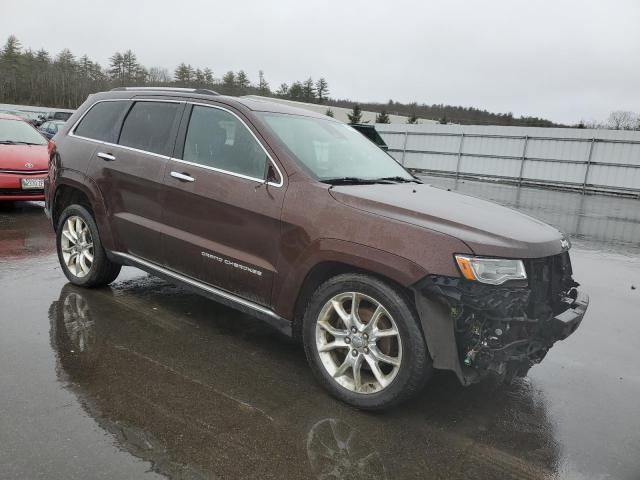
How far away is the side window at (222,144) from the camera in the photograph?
3883mm

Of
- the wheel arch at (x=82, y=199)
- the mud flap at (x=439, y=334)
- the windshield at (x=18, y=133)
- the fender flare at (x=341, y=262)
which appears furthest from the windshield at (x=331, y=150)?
the windshield at (x=18, y=133)

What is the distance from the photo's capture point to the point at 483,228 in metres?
3.16

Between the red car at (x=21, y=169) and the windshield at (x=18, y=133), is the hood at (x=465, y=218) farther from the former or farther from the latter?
→ the windshield at (x=18, y=133)

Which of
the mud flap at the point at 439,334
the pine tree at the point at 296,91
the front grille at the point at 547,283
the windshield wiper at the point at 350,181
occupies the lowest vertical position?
Result: the mud flap at the point at 439,334

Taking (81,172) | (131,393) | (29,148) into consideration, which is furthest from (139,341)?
(29,148)

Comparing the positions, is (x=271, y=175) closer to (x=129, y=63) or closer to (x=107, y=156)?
(x=107, y=156)

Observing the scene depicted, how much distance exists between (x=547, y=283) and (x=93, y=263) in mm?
3884

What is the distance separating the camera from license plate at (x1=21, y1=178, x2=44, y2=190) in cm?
902

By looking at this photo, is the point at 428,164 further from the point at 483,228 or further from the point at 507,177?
the point at 483,228

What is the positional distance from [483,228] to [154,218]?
260cm

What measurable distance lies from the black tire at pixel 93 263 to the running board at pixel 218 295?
25 centimetres

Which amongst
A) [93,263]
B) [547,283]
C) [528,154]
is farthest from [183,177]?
→ [528,154]

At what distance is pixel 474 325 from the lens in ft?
9.73

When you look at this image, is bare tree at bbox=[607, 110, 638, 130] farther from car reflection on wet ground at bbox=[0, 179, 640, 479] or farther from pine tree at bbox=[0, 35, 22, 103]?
pine tree at bbox=[0, 35, 22, 103]
